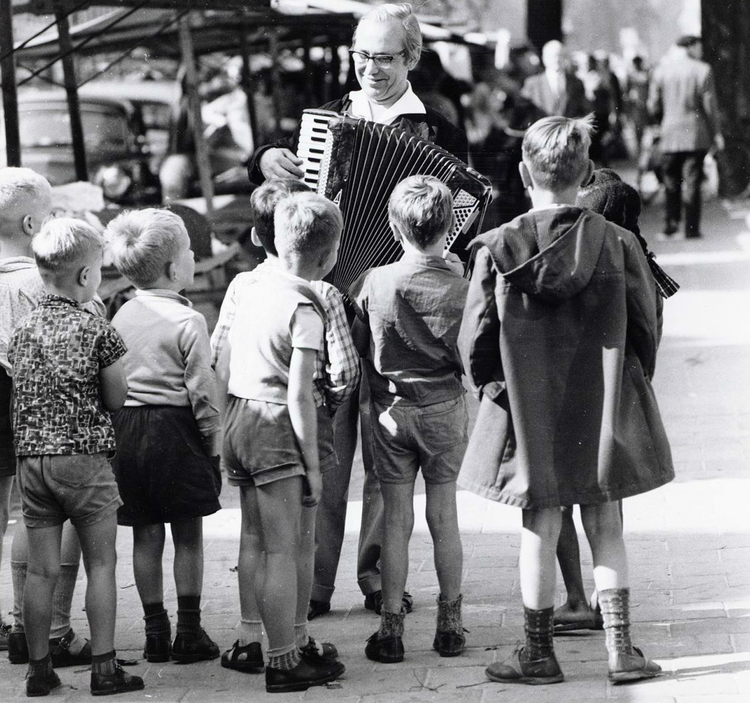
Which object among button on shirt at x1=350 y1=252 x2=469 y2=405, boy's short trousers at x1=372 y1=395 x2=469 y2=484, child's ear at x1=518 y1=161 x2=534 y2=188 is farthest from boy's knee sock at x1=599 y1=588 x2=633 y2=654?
child's ear at x1=518 y1=161 x2=534 y2=188

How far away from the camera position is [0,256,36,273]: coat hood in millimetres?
3785

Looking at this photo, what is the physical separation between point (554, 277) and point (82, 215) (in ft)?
16.8

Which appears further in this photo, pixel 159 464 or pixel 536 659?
pixel 159 464

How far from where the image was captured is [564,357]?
132 inches

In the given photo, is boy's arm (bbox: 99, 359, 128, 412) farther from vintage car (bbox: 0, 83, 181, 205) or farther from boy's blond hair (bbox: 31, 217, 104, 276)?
vintage car (bbox: 0, 83, 181, 205)

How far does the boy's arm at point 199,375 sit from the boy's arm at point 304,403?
0.34 metres

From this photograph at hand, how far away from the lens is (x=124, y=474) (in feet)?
12.0

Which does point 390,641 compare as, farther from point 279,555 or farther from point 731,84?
point 731,84

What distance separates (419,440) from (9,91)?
389 centimetres

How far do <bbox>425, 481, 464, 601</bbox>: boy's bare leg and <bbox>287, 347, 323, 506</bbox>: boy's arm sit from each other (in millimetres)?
438

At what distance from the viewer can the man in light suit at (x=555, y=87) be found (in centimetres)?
1456

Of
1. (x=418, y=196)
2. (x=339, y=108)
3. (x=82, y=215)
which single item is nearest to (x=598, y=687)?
(x=418, y=196)

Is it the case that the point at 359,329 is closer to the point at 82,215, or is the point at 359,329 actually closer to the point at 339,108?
the point at 339,108

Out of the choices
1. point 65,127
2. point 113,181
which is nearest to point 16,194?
point 113,181
